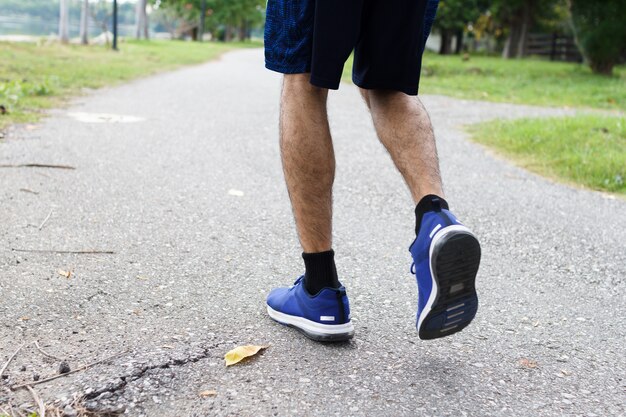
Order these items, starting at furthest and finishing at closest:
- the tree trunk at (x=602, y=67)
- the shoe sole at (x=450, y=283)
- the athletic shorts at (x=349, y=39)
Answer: the tree trunk at (x=602, y=67)
the athletic shorts at (x=349, y=39)
the shoe sole at (x=450, y=283)

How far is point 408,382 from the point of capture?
5.62 ft

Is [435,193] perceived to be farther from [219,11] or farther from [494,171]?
[219,11]

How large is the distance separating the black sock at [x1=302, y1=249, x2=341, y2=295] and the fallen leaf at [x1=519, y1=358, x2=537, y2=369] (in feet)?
1.80

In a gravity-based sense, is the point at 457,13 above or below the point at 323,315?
above

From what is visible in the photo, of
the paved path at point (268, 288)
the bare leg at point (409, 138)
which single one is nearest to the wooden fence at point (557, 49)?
the paved path at point (268, 288)

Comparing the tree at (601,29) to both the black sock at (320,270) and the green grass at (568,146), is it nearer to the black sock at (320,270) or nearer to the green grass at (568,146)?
the green grass at (568,146)

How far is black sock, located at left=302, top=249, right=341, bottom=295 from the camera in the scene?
75.4 inches

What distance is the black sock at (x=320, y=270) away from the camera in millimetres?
1916

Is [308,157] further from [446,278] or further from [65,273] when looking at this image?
[65,273]

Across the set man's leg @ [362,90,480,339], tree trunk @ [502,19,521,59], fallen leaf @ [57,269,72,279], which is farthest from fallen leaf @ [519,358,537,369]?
tree trunk @ [502,19,521,59]

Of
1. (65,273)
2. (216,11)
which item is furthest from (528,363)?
(216,11)

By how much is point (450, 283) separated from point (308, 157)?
0.52 m

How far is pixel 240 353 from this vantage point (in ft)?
5.88

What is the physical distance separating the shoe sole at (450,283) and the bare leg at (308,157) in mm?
382
